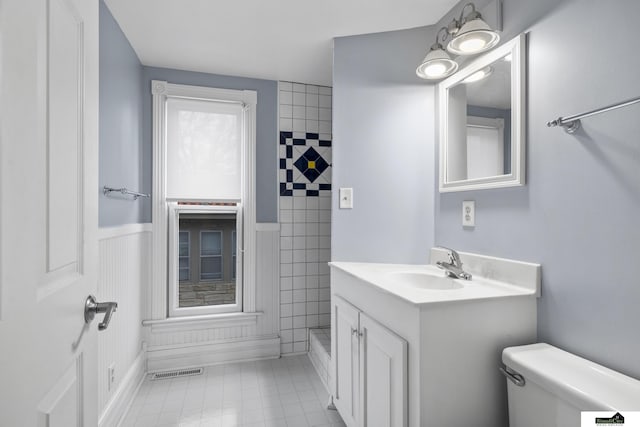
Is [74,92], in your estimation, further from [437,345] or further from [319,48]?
[319,48]

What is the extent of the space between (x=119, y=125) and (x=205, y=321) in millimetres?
1550

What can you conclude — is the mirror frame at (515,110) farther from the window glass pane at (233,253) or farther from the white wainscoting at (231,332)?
the window glass pane at (233,253)

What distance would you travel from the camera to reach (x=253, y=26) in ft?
6.40

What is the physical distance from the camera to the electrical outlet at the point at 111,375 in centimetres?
175

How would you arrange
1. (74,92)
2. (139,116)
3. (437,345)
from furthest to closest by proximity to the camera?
(139,116) → (437,345) → (74,92)

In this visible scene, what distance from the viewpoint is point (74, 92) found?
770 millimetres

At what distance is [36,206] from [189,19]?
68.5 inches

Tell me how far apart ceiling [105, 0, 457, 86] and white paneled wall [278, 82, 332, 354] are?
40 cm

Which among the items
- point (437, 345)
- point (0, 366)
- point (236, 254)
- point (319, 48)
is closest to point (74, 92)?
point (0, 366)

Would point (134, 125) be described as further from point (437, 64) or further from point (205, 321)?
point (437, 64)

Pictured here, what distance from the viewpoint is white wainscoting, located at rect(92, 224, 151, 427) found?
169 cm

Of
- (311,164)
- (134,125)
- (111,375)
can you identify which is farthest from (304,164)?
(111,375)

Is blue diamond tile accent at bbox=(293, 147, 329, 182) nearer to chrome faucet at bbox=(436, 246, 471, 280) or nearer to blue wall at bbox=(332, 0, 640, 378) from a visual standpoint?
blue wall at bbox=(332, 0, 640, 378)

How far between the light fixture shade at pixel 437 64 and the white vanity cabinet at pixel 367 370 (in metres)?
1.29
